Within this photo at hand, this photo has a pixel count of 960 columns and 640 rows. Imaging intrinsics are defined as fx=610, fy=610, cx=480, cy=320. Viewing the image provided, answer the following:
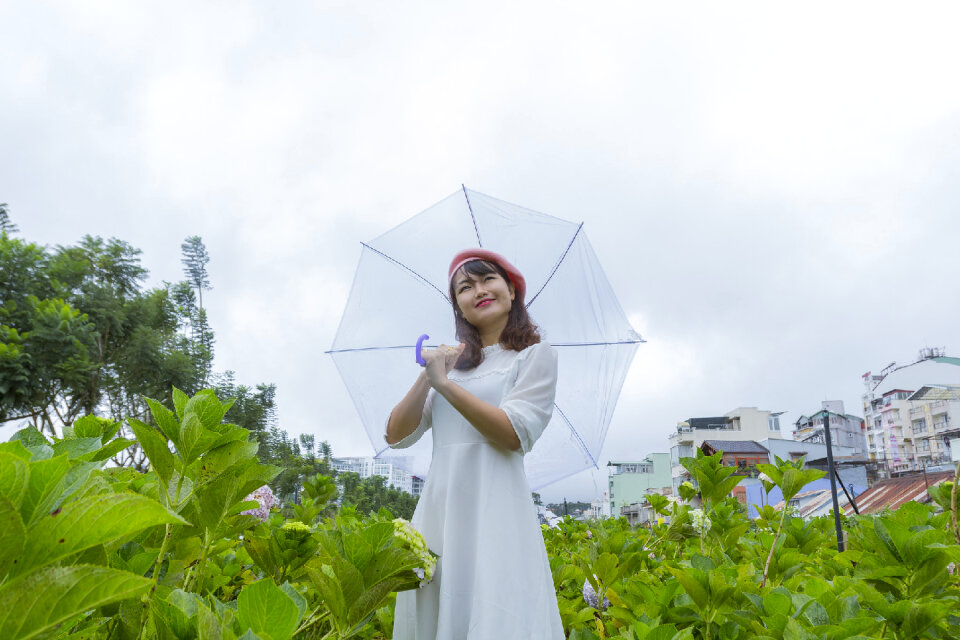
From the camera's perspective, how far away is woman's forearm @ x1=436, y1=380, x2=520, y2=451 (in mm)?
1521

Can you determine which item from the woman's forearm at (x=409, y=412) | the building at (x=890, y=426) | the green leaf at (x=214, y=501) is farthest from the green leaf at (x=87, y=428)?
the building at (x=890, y=426)

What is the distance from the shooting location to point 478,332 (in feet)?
6.68

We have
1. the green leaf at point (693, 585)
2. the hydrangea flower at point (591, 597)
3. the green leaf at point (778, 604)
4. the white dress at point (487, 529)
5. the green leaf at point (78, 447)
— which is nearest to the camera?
the green leaf at point (78, 447)

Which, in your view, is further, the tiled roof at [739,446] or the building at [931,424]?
the tiled roof at [739,446]

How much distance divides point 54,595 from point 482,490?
119 centimetres

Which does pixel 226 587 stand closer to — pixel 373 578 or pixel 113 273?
pixel 373 578

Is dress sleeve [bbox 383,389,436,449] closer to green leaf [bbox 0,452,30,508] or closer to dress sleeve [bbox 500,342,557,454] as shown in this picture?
dress sleeve [bbox 500,342,557,454]

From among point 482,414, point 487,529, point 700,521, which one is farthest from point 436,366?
point 700,521

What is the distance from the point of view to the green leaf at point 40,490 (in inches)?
18.3

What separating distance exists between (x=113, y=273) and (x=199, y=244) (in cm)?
691

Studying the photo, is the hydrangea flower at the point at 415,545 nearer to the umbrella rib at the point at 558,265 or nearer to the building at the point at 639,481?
the umbrella rib at the point at 558,265

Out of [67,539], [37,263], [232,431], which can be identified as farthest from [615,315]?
[37,263]

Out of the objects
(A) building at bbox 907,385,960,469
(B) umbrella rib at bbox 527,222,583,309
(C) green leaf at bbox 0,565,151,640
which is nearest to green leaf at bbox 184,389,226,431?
(C) green leaf at bbox 0,565,151,640

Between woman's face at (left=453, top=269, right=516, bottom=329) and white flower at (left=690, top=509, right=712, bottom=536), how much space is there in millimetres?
979
